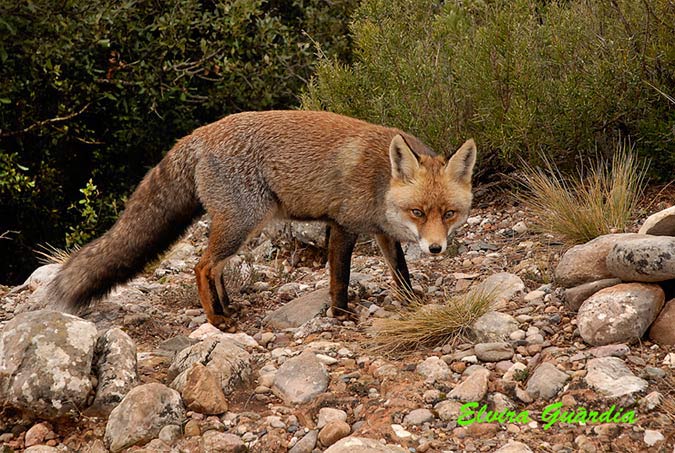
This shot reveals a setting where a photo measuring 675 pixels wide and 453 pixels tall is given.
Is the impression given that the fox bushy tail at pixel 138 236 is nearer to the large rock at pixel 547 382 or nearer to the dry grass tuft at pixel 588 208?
the dry grass tuft at pixel 588 208

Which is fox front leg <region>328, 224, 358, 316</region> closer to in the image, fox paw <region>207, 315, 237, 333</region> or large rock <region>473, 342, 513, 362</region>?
fox paw <region>207, 315, 237, 333</region>

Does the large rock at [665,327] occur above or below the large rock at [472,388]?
above

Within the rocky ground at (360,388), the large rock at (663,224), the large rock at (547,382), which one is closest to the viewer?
the rocky ground at (360,388)

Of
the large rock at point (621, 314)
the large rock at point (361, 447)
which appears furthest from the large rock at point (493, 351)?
the large rock at point (361, 447)

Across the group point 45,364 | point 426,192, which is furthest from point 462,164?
point 45,364

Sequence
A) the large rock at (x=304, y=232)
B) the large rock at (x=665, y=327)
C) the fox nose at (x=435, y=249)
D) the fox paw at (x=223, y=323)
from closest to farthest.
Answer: the large rock at (x=665, y=327) → the fox nose at (x=435, y=249) → the fox paw at (x=223, y=323) → the large rock at (x=304, y=232)

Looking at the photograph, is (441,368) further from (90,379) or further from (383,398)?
(90,379)

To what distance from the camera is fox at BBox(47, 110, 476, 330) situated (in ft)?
→ 17.6

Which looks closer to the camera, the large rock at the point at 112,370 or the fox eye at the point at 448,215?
the large rock at the point at 112,370

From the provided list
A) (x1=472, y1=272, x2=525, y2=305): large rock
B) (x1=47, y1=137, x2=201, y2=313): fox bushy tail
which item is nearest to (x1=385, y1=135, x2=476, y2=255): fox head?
(x1=472, y1=272, x2=525, y2=305): large rock

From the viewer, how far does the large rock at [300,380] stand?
13.5 feet

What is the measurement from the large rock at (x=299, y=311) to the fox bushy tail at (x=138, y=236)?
946mm

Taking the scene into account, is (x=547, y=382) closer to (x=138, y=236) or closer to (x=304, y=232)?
(x=138, y=236)

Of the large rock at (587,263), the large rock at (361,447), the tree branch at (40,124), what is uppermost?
the tree branch at (40,124)
